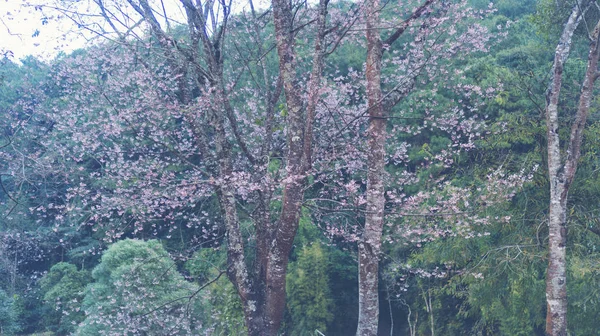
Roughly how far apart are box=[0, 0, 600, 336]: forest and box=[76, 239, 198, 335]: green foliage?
0.05m

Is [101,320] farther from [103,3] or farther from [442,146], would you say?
[442,146]

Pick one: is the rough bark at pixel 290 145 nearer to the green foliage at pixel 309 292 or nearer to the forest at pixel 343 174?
the forest at pixel 343 174

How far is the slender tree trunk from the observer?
19.3ft

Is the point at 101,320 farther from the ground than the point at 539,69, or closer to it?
closer to it

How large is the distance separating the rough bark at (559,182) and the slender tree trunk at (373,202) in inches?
90.0

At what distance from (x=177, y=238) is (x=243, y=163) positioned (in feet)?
24.6

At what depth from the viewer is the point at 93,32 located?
16.9 ft

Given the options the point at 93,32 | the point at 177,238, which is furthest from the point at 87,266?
the point at 93,32

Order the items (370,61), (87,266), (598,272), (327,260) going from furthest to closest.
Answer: (87,266)
(327,260)
(598,272)
(370,61)

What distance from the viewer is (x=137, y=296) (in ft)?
29.9

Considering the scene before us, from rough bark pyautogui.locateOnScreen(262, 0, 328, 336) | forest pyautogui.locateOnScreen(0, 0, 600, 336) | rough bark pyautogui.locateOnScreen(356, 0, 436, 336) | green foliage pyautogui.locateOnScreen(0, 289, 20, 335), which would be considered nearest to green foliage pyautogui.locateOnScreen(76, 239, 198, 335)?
forest pyautogui.locateOnScreen(0, 0, 600, 336)

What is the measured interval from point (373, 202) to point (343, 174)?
3.73 m

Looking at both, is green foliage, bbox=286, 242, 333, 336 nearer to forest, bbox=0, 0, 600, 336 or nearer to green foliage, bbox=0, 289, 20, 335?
forest, bbox=0, 0, 600, 336

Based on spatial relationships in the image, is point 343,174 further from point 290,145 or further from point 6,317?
point 6,317
